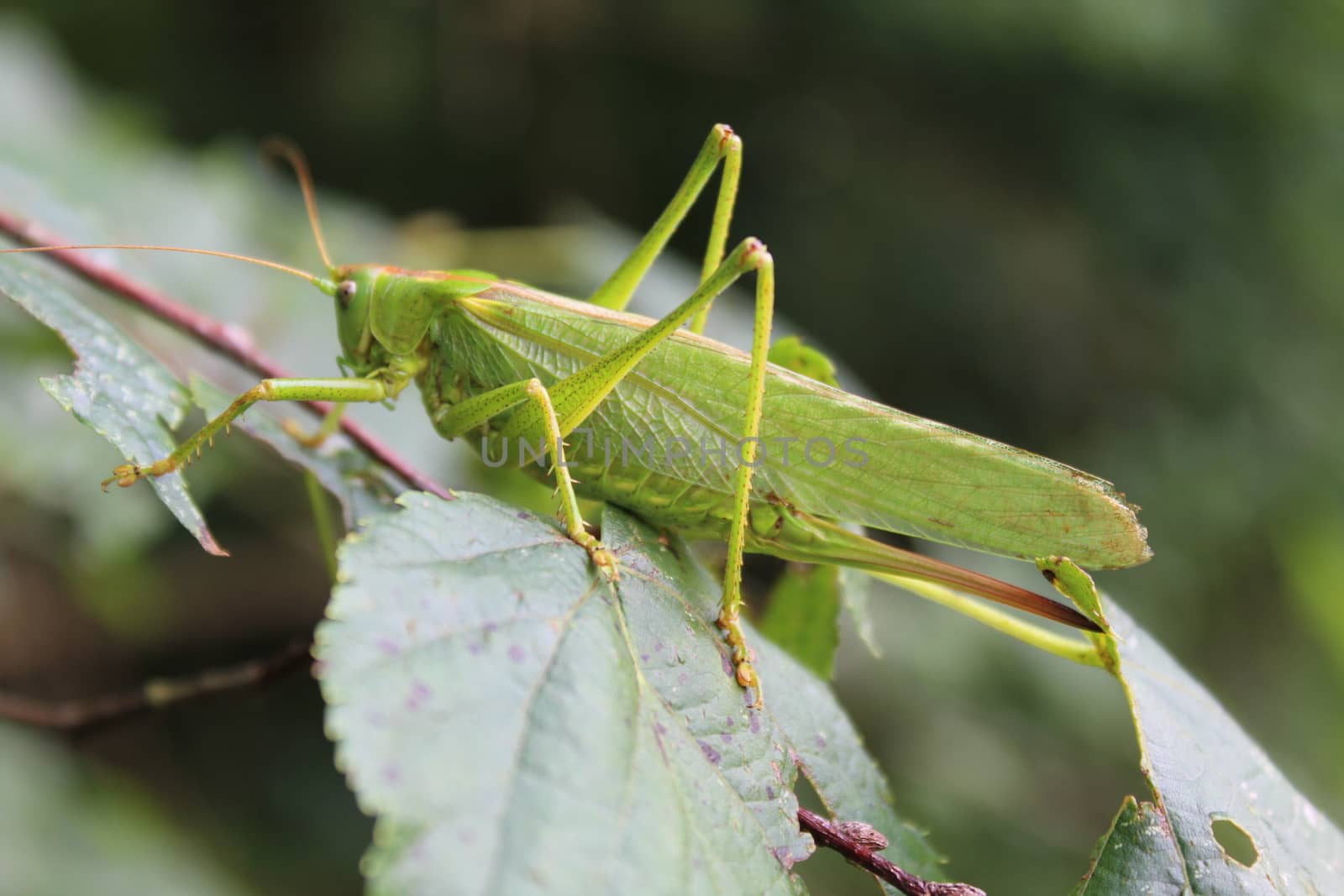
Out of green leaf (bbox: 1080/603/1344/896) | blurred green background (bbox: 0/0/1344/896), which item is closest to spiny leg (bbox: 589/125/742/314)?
green leaf (bbox: 1080/603/1344/896)

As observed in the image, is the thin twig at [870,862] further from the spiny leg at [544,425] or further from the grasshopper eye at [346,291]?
the grasshopper eye at [346,291]

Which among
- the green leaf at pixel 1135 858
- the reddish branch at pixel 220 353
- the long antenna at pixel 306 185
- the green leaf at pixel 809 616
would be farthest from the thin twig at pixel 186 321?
the green leaf at pixel 1135 858

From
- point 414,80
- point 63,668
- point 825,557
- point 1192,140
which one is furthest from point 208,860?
point 1192,140

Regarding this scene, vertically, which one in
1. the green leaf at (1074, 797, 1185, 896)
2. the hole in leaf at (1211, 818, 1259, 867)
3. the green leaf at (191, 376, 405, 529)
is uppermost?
the green leaf at (1074, 797, 1185, 896)

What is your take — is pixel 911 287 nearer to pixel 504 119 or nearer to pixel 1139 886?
pixel 504 119

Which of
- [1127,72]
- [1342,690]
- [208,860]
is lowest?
[208,860]

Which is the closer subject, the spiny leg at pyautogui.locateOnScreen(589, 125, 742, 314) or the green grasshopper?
the green grasshopper

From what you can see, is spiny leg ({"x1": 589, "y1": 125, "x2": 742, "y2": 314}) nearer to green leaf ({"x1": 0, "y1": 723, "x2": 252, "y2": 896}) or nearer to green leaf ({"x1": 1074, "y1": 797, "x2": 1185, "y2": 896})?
green leaf ({"x1": 1074, "y1": 797, "x2": 1185, "y2": 896})
